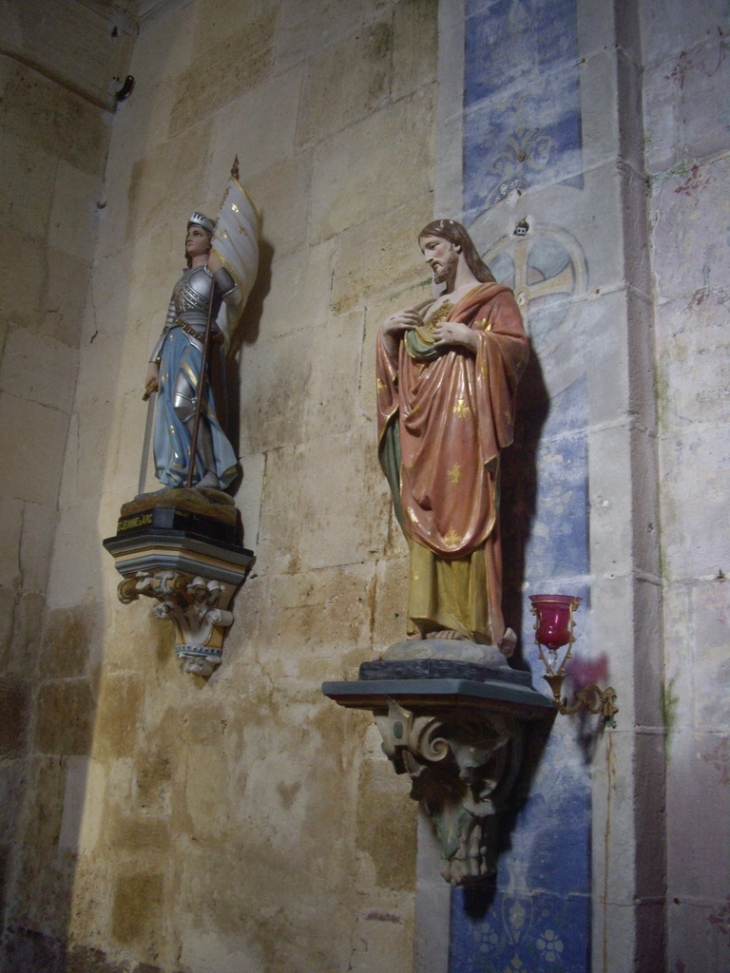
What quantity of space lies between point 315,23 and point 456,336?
248 cm

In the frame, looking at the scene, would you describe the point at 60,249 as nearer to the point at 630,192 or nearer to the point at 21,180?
the point at 21,180

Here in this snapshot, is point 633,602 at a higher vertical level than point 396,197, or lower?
lower

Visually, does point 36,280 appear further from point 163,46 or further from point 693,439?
point 693,439

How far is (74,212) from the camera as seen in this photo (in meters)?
5.58

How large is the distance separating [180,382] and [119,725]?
4.86 feet

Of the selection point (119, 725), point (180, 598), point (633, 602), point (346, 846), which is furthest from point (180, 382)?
point (633, 602)

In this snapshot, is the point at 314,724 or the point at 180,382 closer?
the point at 314,724

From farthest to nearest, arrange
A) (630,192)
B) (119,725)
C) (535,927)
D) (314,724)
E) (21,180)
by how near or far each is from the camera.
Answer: (21,180)
(119,725)
(314,724)
(630,192)
(535,927)

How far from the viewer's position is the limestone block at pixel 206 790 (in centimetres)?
382

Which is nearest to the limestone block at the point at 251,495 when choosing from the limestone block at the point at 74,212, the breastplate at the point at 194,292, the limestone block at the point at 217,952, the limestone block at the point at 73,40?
the breastplate at the point at 194,292

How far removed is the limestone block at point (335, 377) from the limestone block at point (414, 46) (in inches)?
38.5

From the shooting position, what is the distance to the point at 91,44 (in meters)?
5.80

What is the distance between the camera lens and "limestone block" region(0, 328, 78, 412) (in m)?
5.12

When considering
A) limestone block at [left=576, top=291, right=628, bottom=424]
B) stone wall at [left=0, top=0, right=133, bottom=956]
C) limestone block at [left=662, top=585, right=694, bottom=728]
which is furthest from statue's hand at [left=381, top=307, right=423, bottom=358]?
stone wall at [left=0, top=0, right=133, bottom=956]
